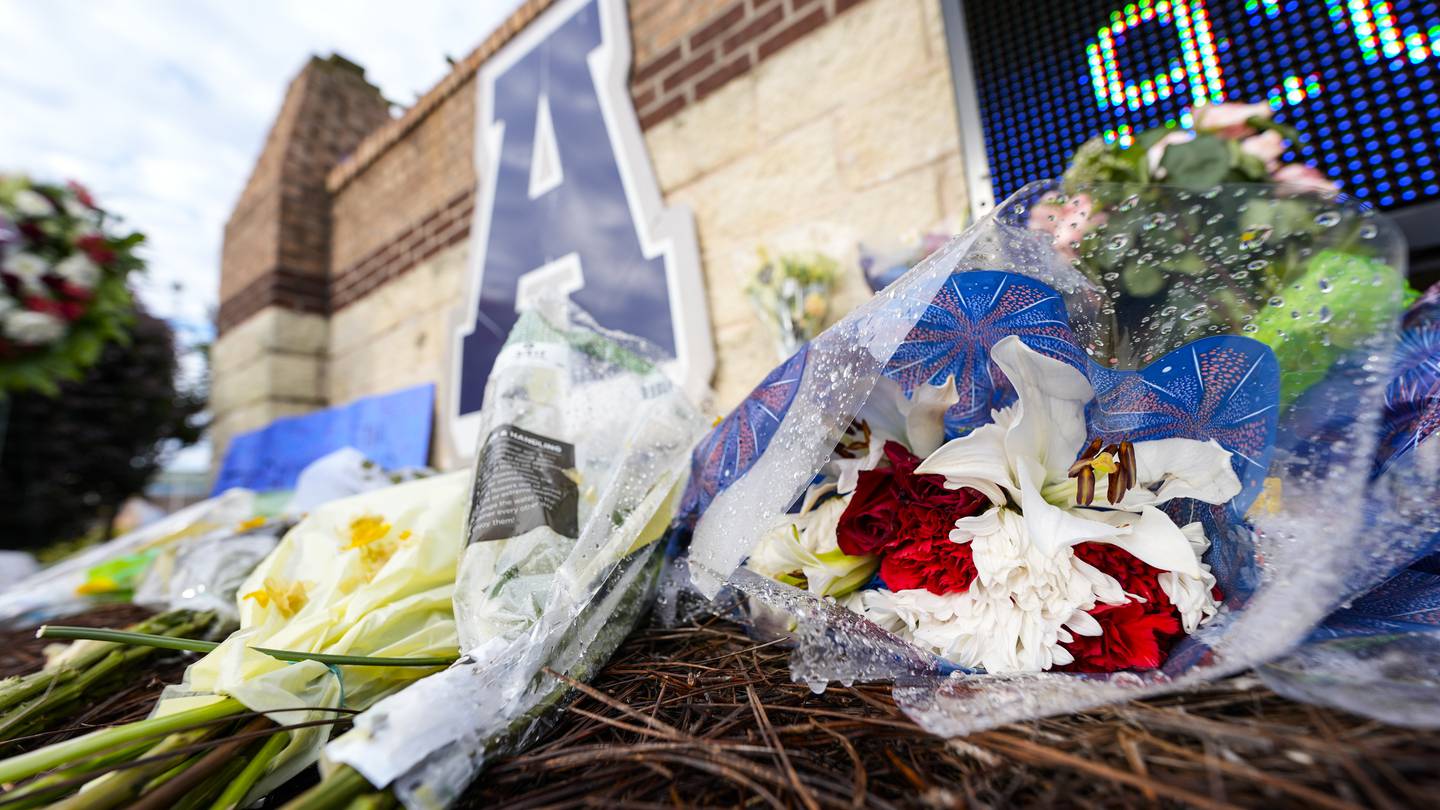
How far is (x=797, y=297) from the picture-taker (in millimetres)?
1423

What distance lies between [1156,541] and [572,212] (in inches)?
82.2

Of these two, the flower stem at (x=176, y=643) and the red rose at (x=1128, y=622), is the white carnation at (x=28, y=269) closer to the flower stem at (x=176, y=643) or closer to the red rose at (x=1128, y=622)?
the flower stem at (x=176, y=643)

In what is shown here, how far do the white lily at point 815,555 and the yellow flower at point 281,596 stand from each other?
1.80 ft

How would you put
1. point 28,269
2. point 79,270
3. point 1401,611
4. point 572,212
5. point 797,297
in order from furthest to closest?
point 79,270 < point 28,269 < point 572,212 < point 797,297 < point 1401,611

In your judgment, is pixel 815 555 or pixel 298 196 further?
pixel 298 196

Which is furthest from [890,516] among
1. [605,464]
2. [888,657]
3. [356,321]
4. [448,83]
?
[356,321]

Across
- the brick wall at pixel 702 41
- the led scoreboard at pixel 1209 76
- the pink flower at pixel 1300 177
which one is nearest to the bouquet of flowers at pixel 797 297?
the led scoreboard at pixel 1209 76

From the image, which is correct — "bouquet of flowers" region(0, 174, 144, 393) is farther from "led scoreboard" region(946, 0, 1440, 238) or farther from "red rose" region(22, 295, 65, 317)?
"led scoreboard" region(946, 0, 1440, 238)

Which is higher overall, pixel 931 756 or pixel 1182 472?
pixel 1182 472

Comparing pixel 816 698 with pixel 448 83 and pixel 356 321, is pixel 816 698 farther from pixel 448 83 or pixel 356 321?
pixel 356 321

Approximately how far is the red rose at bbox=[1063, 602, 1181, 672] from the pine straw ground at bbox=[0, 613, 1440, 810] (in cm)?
4

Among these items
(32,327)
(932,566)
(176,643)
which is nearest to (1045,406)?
(932,566)

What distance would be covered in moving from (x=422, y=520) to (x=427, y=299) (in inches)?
89.3

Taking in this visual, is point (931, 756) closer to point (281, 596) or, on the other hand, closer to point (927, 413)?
point (927, 413)
